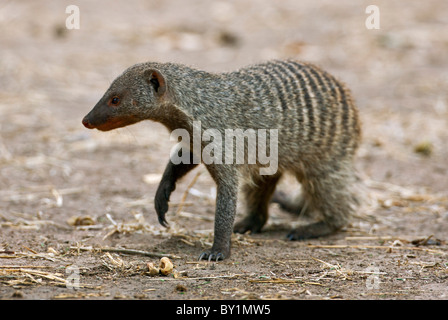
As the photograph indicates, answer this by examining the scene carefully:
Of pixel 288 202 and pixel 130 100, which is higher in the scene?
pixel 130 100

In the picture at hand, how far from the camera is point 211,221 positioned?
5.75 metres

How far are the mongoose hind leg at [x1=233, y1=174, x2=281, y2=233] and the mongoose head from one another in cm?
144

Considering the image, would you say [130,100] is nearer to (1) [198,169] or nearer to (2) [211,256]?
(2) [211,256]

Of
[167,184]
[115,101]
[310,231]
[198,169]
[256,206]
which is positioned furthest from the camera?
[198,169]

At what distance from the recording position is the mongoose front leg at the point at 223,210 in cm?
452

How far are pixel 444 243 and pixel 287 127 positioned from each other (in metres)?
1.59

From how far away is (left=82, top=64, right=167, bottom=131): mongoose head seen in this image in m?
4.29

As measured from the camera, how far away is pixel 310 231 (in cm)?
541

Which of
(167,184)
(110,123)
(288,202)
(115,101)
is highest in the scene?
(115,101)

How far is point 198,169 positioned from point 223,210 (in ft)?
9.38

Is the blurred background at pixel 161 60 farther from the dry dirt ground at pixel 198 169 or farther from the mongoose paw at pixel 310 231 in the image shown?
the mongoose paw at pixel 310 231

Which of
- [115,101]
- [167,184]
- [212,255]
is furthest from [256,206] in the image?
[115,101]

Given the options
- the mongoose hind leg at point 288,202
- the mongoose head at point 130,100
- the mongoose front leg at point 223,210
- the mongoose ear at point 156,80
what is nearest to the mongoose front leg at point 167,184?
the mongoose front leg at point 223,210

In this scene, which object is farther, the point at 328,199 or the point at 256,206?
the point at 256,206
